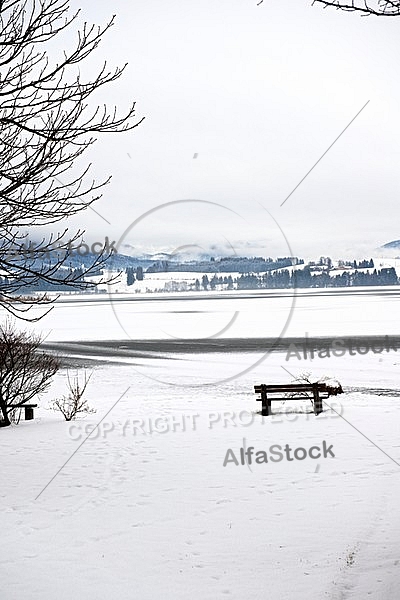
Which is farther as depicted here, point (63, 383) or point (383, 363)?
point (383, 363)

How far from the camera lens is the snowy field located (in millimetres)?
7875

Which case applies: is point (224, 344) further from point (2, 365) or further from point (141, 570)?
point (141, 570)

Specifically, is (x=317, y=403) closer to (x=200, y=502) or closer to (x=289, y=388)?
(x=289, y=388)

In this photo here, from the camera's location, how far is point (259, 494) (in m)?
11.6

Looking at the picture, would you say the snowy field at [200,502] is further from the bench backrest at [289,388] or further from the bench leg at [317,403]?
the bench backrest at [289,388]

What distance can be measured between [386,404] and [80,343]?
1142 inches

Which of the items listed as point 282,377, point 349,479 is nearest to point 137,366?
point 282,377

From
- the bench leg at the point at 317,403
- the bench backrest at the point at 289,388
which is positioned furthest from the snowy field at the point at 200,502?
the bench backrest at the point at 289,388

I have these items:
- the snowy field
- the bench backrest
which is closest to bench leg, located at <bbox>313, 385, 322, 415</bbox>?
the bench backrest

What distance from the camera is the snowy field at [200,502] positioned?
7.88m

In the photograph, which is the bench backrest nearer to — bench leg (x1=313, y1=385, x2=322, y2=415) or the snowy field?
bench leg (x1=313, y1=385, x2=322, y2=415)

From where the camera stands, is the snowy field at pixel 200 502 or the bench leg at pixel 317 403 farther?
the bench leg at pixel 317 403

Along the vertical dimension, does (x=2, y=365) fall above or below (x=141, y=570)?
above

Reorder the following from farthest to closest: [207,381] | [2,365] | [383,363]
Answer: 1. [383,363]
2. [207,381]
3. [2,365]
